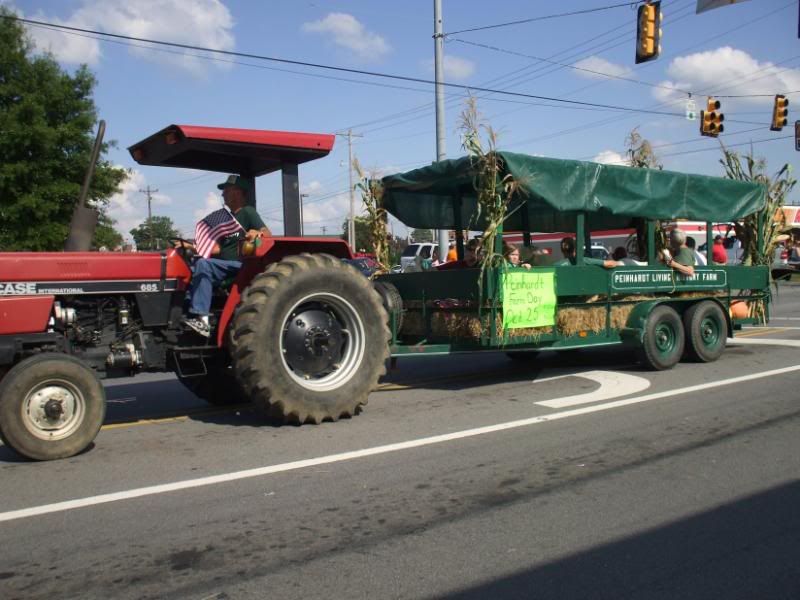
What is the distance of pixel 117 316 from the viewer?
5922 mm

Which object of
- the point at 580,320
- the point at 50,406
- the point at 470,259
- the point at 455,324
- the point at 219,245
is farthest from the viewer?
the point at 470,259

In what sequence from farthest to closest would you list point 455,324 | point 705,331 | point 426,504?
point 705,331 → point 455,324 → point 426,504

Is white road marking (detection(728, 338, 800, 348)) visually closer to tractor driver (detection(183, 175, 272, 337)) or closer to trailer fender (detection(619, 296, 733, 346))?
trailer fender (detection(619, 296, 733, 346))

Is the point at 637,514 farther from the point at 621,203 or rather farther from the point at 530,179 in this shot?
the point at 621,203

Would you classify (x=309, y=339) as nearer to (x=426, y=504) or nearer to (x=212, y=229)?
(x=212, y=229)

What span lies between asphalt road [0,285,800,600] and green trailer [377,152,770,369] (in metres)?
1.08

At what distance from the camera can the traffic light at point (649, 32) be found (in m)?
14.3

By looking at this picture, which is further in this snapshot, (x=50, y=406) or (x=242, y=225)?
(x=242, y=225)

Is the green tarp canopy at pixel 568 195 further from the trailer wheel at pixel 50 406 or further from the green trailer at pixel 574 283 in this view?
the trailer wheel at pixel 50 406

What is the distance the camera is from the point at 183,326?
20.0ft

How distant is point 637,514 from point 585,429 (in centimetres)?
196

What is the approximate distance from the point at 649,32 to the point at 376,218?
8.46 meters

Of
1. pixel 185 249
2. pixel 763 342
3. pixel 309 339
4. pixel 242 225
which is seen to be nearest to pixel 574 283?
pixel 309 339

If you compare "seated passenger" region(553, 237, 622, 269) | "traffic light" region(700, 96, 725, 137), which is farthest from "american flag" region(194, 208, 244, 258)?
"traffic light" region(700, 96, 725, 137)
